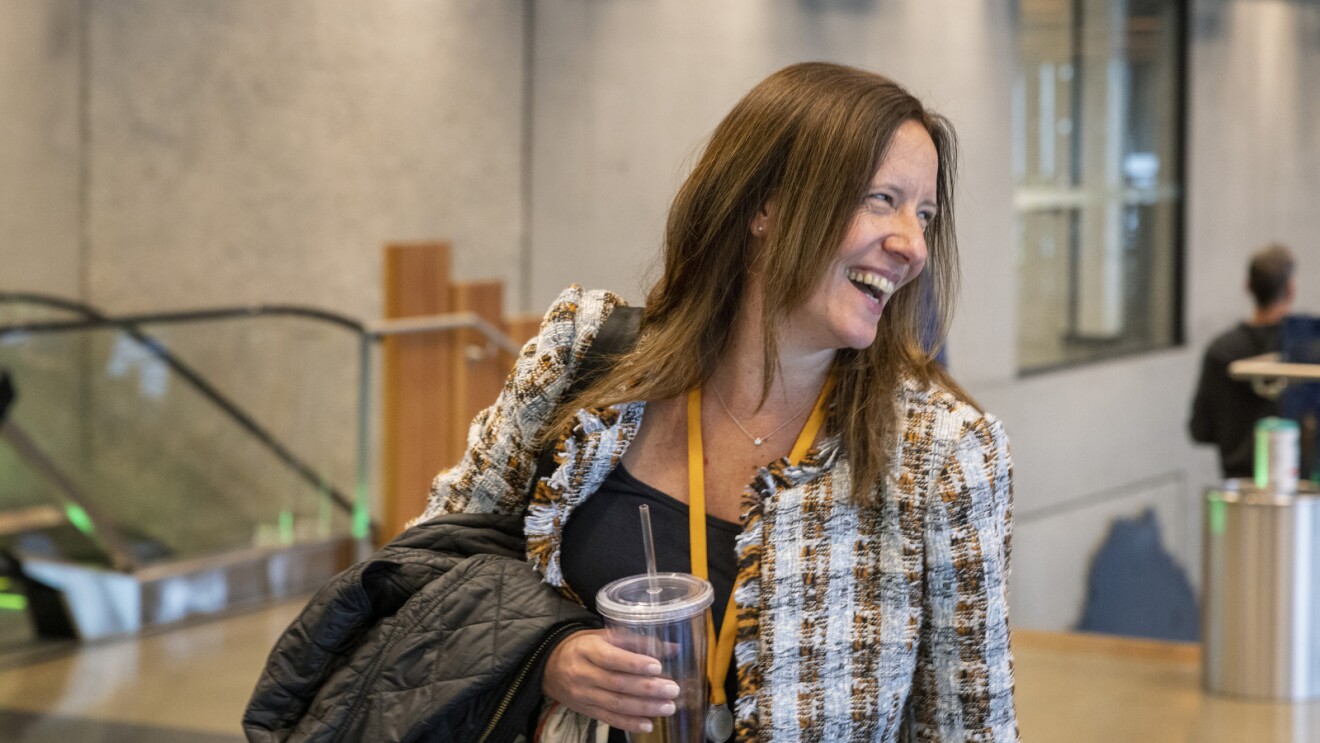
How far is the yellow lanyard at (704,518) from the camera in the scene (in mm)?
1907

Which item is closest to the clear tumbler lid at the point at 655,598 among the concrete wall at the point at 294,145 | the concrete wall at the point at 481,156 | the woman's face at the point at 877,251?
the woman's face at the point at 877,251

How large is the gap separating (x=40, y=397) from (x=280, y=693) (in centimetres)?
538

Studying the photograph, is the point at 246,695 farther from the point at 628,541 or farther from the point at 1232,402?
the point at 1232,402

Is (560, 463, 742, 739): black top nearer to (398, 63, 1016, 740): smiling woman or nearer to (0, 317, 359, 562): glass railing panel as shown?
(398, 63, 1016, 740): smiling woman

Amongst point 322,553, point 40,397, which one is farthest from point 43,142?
point 322,553

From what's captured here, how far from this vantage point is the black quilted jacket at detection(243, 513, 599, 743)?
192 cm

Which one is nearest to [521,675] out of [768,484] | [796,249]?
[768,484]

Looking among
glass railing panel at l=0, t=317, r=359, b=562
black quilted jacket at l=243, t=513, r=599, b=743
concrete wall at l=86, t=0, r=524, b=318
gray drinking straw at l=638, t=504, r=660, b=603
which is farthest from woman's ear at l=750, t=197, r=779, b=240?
concrete wall at l=86, t=0, r=524, b=318

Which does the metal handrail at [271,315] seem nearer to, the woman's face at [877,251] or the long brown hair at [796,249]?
the long brown hair at [796,249]

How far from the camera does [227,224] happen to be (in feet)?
29.4

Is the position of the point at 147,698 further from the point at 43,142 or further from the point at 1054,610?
the point at 1054,610

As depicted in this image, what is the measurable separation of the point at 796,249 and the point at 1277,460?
408cm

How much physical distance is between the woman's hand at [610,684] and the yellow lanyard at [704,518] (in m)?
0.11

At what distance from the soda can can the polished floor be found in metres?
0.77
